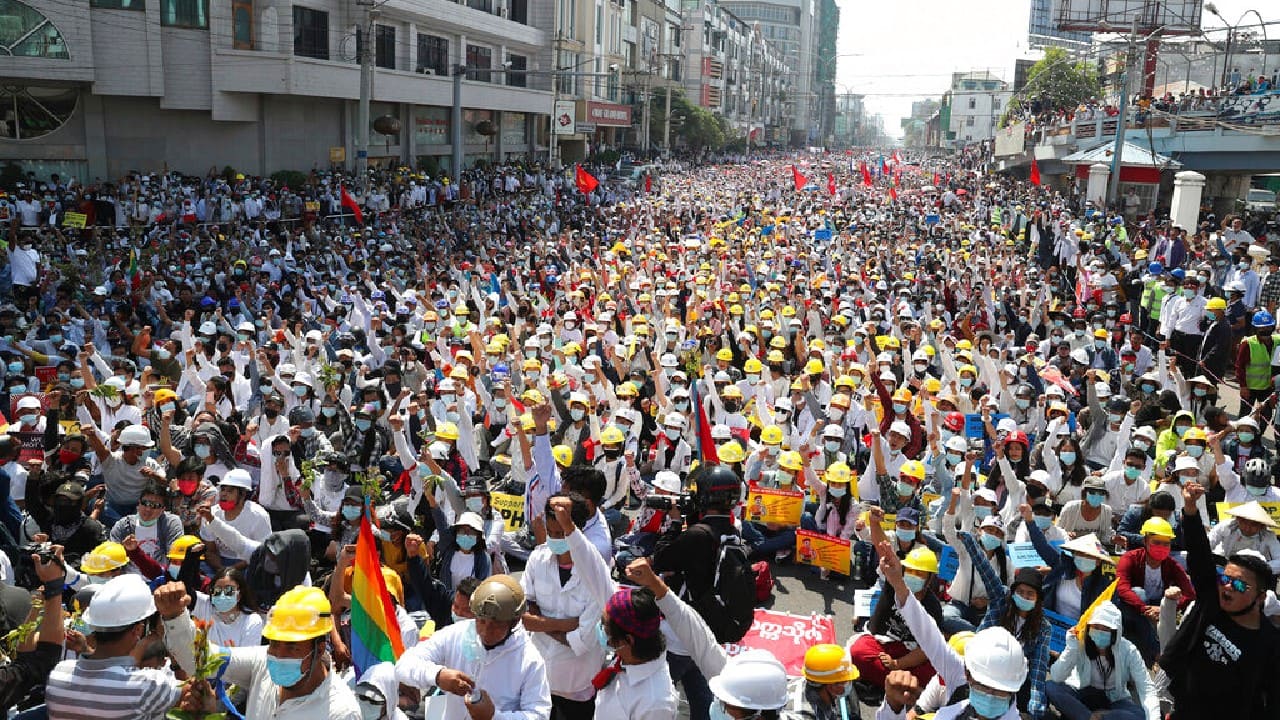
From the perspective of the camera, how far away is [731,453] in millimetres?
7781

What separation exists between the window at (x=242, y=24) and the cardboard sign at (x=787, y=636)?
23.5 m

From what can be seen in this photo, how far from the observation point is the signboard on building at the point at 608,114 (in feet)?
170

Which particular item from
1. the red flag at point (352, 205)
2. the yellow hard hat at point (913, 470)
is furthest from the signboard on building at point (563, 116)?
the yellow hard hat at point (913, 470)

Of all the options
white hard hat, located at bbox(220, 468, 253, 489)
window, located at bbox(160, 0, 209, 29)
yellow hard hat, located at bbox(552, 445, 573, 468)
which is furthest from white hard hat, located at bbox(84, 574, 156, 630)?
window, located at bbox(160, 0, 209, 29)

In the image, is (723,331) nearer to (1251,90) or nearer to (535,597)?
(535,597)

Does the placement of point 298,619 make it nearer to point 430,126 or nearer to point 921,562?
point 921,562

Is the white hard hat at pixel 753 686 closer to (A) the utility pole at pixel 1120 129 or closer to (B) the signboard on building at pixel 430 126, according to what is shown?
(A) the utility pole at pixel 1120 129

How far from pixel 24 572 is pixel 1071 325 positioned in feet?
37.2

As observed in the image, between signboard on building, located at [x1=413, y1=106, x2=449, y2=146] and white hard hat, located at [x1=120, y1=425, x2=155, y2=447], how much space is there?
98.9 feet

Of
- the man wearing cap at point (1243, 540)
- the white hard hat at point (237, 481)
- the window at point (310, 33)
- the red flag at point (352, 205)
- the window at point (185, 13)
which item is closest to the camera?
the white hard hat at point (237, 481)

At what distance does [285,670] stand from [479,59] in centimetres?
3939

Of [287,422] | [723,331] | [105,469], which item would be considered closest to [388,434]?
[287,422]

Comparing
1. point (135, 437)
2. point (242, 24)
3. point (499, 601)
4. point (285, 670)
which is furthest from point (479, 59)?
point (285, 670)

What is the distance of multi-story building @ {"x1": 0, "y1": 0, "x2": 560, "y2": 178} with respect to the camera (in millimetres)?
21094
